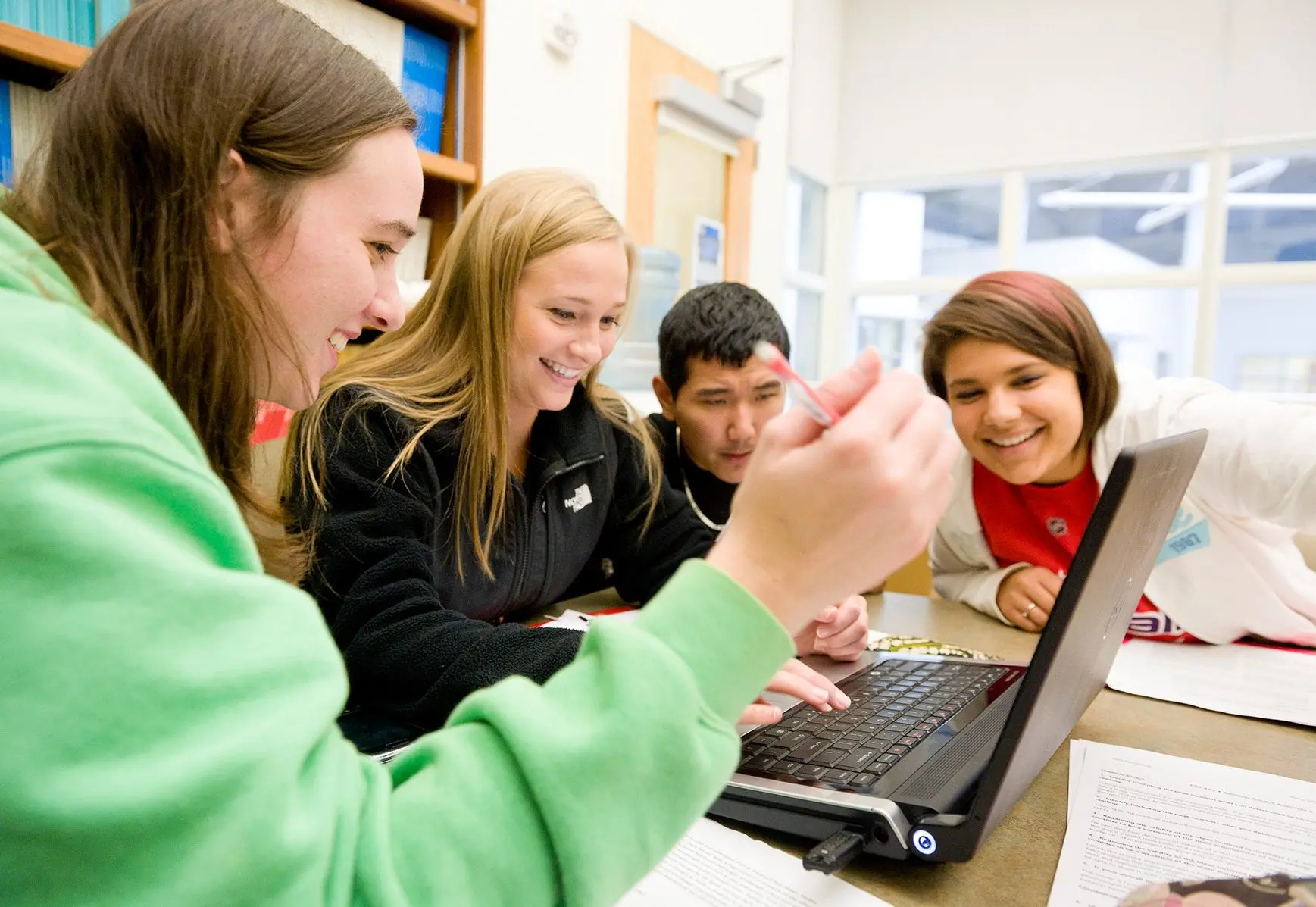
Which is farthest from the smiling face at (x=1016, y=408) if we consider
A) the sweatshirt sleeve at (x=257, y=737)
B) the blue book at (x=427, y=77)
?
the blue book at (x=427, y=77)

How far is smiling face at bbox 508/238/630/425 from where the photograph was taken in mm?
1180

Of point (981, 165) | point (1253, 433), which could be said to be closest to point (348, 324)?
point (1253, 433)

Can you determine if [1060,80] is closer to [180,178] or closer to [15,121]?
[15,121]

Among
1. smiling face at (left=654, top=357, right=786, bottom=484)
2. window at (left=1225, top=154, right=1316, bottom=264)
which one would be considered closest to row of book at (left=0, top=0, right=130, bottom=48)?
smiling face at (left=654, top=357, right=786, bottom=484)

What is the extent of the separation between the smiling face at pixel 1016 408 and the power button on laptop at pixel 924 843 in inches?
36.7

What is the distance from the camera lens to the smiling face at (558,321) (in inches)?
46.4

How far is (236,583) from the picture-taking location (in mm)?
328

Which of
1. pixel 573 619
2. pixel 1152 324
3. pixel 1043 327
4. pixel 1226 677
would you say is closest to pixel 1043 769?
pixel 1226 677

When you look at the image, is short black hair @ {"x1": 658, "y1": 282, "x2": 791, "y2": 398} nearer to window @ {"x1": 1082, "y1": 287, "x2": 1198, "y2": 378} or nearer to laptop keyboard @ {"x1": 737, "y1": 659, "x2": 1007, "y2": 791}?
laptop keyboard @ {"x1": 737, "y1": 659, "x2": 1007, "y2": 791}

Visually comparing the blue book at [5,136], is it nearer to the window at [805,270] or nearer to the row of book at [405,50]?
the row of book at [405,50]

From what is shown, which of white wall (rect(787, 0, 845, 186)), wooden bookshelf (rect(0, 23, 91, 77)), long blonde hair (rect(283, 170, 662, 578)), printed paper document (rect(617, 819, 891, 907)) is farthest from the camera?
white wall (rect(787, 0, 845, 186))

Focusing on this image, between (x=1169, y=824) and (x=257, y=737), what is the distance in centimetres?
62

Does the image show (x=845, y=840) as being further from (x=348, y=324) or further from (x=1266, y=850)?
(x=348, y=324)

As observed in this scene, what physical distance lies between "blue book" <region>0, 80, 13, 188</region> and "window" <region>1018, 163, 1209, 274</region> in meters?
3.93
